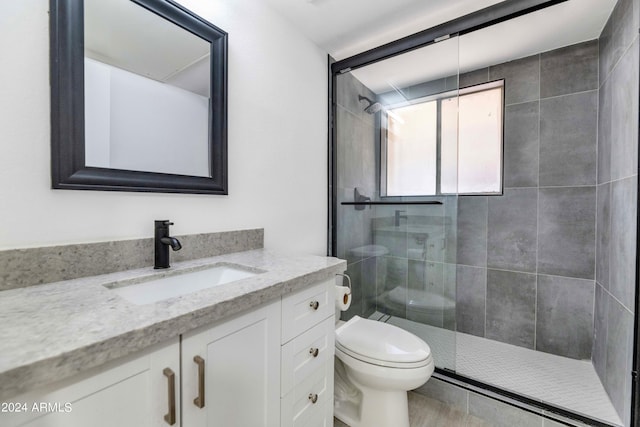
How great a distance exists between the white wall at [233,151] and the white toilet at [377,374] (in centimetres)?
71

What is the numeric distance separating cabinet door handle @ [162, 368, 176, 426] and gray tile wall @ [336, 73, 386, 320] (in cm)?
160

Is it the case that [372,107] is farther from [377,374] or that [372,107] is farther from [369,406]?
[369,406]

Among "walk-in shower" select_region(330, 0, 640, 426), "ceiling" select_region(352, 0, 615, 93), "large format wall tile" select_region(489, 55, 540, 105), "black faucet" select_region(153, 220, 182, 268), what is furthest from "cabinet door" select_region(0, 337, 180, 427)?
"large format wall tile" select_region(489, 55, 540, 105)

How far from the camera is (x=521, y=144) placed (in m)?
2.12

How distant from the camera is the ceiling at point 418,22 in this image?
1.54 metres

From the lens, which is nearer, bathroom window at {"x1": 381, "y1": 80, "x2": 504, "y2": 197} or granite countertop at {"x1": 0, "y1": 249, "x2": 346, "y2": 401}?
granite countertop at {"x1": 0, "y1": 249, "x2": 346, "y2": 401}

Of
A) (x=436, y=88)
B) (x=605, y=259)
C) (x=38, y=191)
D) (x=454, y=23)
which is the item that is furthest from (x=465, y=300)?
(x=38, y=191)

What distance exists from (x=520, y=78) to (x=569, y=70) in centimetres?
29

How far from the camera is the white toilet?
1.29 metres

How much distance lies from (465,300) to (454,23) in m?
2.10

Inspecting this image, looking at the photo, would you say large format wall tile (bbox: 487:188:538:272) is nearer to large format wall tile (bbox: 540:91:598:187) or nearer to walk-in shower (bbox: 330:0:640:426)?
walk-in shower (bbox: 330:0:640:426)

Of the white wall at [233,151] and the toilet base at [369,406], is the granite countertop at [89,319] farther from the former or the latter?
the toilet base at [369,406]

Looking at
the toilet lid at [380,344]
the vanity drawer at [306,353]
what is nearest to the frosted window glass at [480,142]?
the toilet lid at [380,344]

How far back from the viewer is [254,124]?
148 cm
